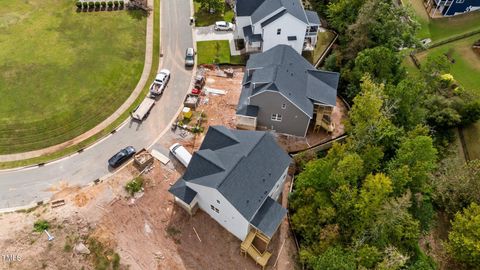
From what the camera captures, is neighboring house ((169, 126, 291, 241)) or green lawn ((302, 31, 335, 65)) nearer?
neighboring house ((169, 126, 291, 241))

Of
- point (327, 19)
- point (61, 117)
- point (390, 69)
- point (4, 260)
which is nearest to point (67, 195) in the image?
point (4, 260)

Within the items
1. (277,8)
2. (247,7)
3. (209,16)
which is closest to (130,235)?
(277,8)

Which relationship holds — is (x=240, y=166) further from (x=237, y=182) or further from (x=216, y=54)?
(x=216, y=54)

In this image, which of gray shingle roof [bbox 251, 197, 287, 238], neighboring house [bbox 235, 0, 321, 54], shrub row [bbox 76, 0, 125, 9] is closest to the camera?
gray shingle roof [bbox 251, 197, 287, 238]

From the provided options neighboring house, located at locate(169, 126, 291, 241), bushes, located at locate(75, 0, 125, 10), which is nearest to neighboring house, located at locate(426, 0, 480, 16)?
neighboring house, located at locate(169, 126, 291, 241)

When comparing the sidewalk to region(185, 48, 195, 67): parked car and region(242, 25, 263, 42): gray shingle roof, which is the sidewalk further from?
region(242, 25, 263, 42): gray shingle roof

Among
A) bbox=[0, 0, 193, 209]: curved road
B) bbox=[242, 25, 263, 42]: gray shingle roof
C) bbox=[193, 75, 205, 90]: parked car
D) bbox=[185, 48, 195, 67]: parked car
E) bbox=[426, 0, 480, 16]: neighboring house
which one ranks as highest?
bbox=[426, 0, 480, 16]: neighboring house
